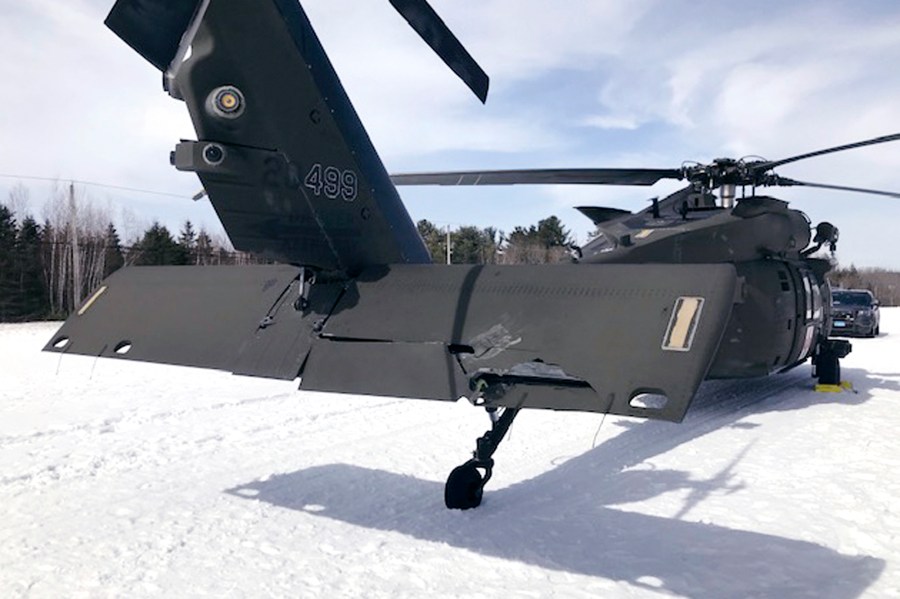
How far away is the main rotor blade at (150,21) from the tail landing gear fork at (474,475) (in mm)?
3328

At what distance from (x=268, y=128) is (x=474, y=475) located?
2992 millimetres

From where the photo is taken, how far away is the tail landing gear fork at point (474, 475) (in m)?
Answer: 5.13

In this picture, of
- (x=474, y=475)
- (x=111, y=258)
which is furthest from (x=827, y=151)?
(x=111, y=258)

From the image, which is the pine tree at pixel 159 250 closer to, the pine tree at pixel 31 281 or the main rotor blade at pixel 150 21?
the pine tree at pixel 31 281

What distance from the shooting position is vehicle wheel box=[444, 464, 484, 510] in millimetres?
5254

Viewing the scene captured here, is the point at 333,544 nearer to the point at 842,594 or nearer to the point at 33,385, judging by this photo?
the point at 842,594

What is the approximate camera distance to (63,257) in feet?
121

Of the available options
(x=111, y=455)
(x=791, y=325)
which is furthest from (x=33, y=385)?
(x=791, y=325)

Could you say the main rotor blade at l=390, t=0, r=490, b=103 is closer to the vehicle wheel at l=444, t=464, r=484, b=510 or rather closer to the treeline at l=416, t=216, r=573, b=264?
the vehicle wheel at l=444, t=464, r=484, b=510

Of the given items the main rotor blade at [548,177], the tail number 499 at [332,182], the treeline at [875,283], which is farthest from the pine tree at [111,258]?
the treeline at [875,283]

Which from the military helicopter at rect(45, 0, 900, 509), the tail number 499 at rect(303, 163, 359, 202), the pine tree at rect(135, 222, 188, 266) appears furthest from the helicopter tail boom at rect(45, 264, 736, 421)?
the pine tree at rect(135, 222, 188, 266)

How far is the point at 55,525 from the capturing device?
4801 millimetres

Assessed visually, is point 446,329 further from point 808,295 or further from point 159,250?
point 159,250

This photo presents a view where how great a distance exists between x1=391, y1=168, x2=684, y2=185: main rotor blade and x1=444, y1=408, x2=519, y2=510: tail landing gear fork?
5.89m
